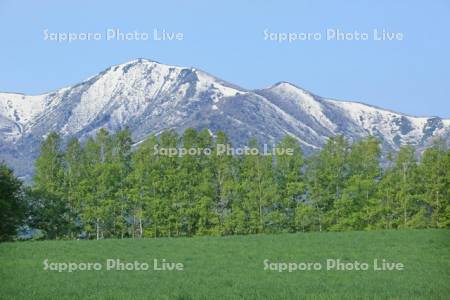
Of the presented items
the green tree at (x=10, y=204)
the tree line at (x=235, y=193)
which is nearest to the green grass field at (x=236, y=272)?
the green tree at (x=10, y=204)

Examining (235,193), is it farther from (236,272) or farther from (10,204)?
(236,272)

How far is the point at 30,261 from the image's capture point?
34.6 m

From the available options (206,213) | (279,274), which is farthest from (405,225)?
(279,274)

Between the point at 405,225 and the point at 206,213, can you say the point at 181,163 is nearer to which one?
the point at 206,213

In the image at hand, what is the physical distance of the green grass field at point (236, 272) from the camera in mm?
22391

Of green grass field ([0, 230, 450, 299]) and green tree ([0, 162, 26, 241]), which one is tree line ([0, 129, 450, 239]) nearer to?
green tree ([0, 162, 26, 241])

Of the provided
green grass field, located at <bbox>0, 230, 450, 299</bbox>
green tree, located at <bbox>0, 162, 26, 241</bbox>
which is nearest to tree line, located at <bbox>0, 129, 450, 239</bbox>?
green tree, located at <bbox>0, 162, 26, 241</bbox>

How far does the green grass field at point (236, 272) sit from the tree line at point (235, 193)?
Result: 16011 mm

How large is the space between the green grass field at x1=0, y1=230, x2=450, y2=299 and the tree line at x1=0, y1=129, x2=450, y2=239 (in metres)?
16.0

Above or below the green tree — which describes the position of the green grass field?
below

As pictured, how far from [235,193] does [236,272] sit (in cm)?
3490

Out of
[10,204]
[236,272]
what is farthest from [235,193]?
[236,272]

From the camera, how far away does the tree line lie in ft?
210

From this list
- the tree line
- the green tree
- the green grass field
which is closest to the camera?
the green grass field
